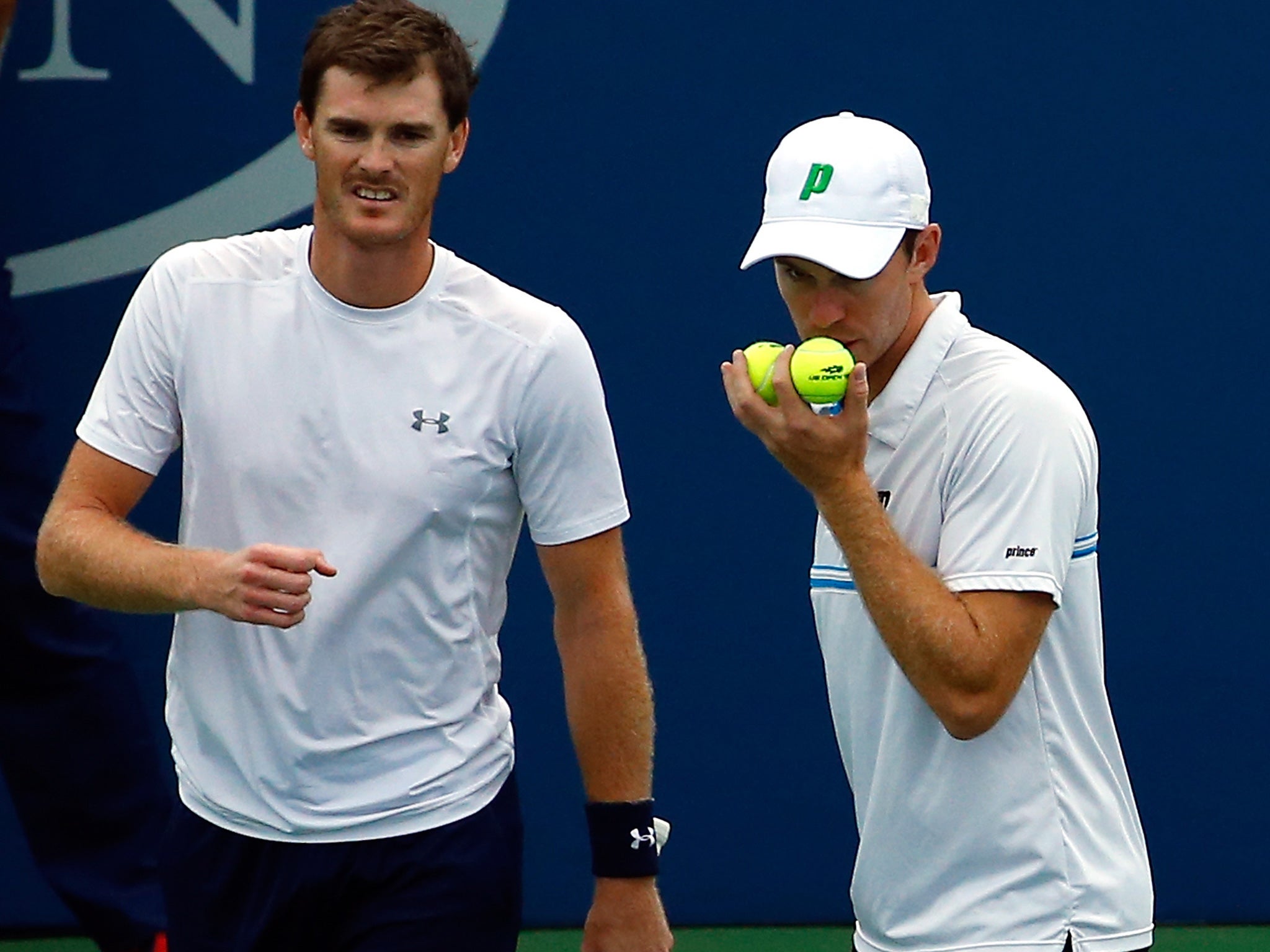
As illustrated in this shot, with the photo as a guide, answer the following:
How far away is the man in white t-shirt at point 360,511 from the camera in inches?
101

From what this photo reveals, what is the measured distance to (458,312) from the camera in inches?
104

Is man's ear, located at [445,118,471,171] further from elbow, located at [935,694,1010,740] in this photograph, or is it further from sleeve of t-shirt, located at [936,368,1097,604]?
elbow, located at [935,694,1010,740]

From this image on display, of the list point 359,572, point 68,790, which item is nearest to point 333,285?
point 359,572

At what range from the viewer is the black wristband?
2.69 metres

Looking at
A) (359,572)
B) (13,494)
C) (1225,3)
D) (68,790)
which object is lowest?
(68,790)

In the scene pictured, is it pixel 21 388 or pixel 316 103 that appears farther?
pixel 21 388

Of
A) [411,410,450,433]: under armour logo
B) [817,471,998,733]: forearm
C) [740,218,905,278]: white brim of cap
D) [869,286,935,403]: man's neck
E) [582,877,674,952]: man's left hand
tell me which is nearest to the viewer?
[817,471,998,733]: forearm

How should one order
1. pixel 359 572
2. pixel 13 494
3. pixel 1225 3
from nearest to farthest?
1. pixel 359 572
2. pixel 13 494
3. pixel 1225 3

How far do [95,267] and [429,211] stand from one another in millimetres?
1431

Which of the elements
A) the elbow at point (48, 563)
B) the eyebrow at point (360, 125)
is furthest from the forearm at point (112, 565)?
the eyebrow at point (360, 125)

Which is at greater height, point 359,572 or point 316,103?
point 316,103

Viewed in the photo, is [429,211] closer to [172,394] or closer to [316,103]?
[316,103]

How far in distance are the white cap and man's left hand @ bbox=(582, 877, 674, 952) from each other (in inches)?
32.6

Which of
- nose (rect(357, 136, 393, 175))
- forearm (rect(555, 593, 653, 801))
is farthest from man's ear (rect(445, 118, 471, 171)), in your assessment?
forearm (rect(555, 593, 653, 801))
